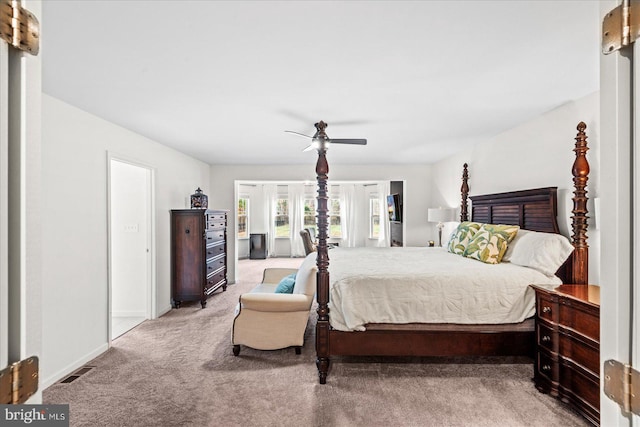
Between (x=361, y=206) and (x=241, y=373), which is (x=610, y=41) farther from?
(x=361, y=206)

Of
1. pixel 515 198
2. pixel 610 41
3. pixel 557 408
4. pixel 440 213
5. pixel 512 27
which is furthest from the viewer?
pixel 440 213

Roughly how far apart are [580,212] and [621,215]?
237 cm

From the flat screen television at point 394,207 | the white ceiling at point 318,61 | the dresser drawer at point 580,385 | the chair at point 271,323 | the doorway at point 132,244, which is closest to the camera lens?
the white ceiling at point 318,61

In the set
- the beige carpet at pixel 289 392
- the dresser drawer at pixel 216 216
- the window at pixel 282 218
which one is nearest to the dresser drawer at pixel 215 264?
the dresser drawer at pixel 216 216

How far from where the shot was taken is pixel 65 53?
1929 mm

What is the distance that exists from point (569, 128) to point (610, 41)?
2738 millimetres

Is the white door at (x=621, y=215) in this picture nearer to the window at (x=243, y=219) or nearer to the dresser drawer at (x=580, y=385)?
the dresser drawer at (x=580, y=385)

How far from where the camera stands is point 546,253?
2.73 metres

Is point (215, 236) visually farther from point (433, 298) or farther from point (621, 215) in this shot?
point (621, 215)

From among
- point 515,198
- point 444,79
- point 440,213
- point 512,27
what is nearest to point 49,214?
point 444,79

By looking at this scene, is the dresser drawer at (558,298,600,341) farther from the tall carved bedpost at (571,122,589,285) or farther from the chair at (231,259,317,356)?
the chair at (231,259,317,356)

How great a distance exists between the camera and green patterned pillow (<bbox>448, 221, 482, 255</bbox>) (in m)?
3.72

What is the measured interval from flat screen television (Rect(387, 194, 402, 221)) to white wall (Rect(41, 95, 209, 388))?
5.38 m

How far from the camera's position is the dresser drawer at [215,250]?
4.92 metres
